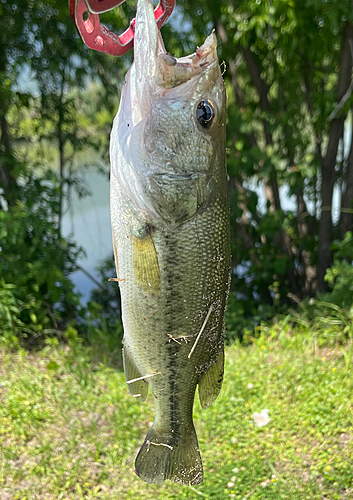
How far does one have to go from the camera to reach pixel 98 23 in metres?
1.36

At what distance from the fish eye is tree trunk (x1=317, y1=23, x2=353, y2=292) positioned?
3.50 m

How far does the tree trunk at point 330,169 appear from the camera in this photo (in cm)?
430

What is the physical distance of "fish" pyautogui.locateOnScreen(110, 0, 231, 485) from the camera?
1286 mm

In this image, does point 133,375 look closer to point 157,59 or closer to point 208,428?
point 157,59

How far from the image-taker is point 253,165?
4.71 meters

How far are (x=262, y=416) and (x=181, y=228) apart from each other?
2.50m

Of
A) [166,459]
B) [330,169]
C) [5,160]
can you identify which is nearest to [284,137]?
[330,169]

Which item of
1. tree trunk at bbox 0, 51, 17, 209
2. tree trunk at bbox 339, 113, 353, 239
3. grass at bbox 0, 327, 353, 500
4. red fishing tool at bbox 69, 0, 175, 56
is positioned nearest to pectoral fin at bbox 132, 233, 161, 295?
red fishing tool at bbox 69, 0, 175, 56

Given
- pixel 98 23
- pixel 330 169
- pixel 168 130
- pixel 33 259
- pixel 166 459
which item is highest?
pixel 330 169

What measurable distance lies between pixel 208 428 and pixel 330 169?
2925 millimetres

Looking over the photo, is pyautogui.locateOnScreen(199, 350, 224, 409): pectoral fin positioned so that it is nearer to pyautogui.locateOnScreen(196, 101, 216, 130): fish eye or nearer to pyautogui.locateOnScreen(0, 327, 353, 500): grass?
pyautogui.locateOnScreen(196, 101, 216, 130): fish eye

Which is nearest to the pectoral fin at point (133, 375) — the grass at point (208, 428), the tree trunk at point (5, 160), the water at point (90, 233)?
the grass at point (208, 428)

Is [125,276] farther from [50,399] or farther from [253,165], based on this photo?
[253,165]

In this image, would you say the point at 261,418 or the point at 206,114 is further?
the point at 261,418
